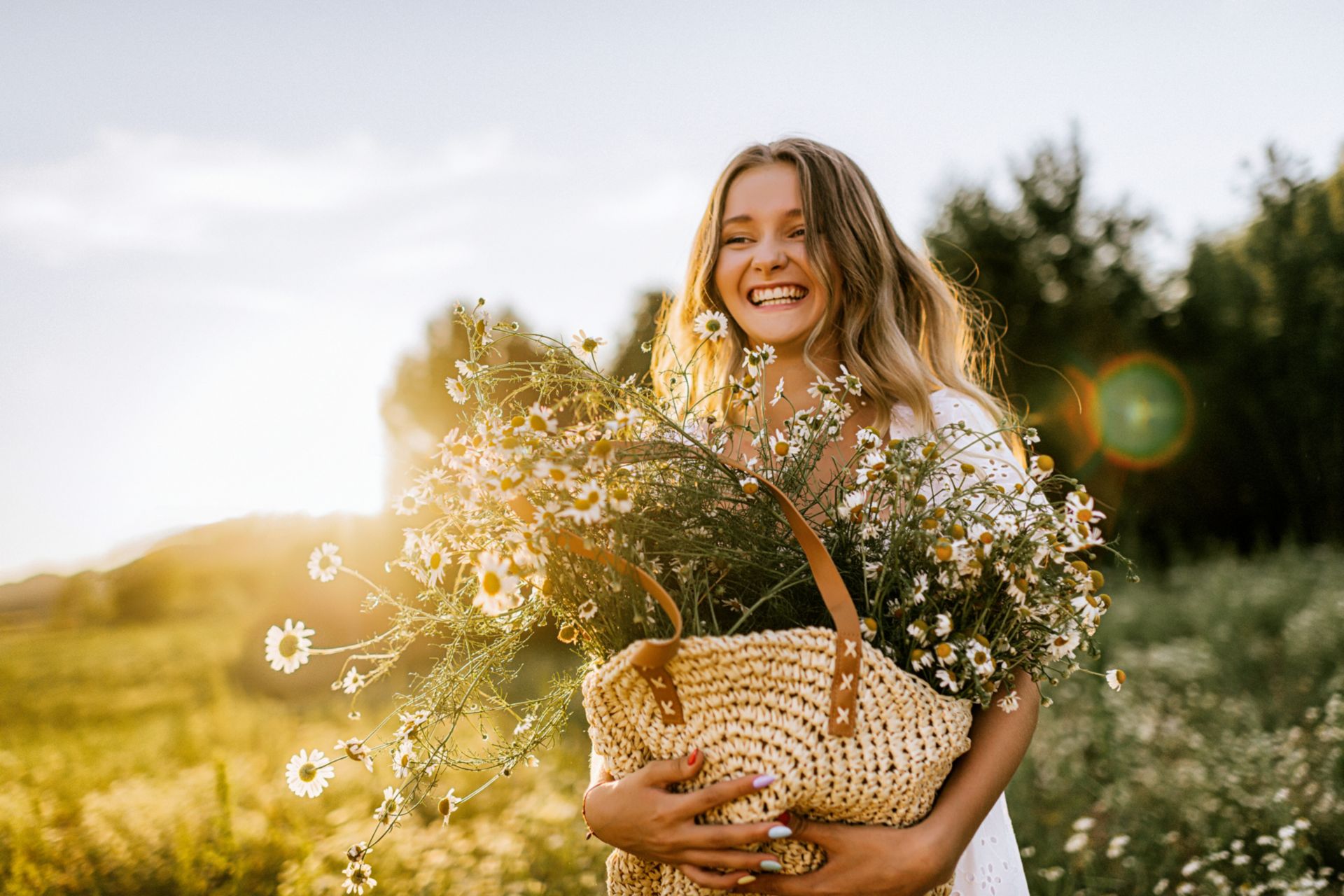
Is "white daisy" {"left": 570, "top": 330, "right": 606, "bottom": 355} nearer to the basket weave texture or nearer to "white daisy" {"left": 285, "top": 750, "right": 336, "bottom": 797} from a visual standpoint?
the basket weave texture

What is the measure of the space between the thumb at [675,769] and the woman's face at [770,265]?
1256mm

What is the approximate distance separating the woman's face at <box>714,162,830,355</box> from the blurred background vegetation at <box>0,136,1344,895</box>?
0.65 m

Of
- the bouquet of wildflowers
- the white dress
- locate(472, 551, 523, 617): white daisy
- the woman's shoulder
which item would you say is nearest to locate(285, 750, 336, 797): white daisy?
the bouquet of wildflowers

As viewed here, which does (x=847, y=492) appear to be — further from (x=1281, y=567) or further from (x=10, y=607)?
(x=1281, y=567)

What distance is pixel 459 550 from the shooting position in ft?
5.47

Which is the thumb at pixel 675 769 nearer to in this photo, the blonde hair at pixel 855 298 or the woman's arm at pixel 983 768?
the woman's arm at pixel 983 768

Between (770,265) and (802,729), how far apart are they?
1.36 m

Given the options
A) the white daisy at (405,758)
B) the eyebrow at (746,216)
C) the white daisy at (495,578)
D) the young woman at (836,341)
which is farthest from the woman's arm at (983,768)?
the eyebrow at (746,216)

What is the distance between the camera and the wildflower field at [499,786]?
3.55 m

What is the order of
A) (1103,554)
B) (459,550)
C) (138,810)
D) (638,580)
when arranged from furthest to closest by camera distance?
(1103,554) < (138,810) < (459,550) < (638,580)

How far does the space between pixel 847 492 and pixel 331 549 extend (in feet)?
3.21

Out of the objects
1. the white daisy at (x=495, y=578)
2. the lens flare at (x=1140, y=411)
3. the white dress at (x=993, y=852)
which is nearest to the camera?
the white daisy at (x=495, y=578)

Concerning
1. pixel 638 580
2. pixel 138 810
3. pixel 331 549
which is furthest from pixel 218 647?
pixel 638 580

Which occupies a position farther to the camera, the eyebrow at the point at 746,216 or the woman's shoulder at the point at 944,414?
the eyebrow at the point at 746,216
